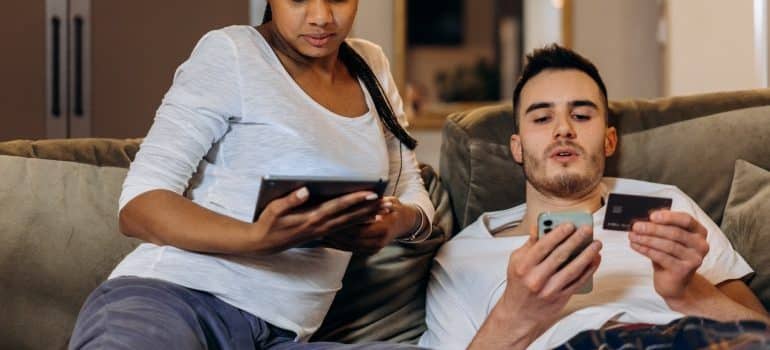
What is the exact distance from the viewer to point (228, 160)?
161cm

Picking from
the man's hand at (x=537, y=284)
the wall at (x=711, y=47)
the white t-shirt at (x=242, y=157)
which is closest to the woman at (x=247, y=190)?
the white t-shirt at (x=242, y=157)

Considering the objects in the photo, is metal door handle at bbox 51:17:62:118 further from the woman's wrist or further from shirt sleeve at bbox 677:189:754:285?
shirt sleeve at bbox 677:189:754:285

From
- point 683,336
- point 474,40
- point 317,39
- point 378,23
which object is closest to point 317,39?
point 317,39

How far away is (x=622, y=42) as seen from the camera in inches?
173

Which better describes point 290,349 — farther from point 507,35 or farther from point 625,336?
point 507,35

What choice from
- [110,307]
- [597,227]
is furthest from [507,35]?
[110,307]

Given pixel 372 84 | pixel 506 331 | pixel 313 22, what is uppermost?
pixel 313 22

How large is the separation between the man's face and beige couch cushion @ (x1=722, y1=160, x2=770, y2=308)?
0.32 meters

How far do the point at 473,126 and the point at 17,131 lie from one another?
2.31 m

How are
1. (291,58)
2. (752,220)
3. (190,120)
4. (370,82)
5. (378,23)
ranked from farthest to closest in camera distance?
(378,23) < (752,220) < (370,82) < (291,58) < (190,120)

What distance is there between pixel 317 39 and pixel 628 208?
588 mm

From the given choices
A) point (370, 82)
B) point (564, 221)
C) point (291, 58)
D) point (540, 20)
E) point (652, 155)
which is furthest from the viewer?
point (540, 20)

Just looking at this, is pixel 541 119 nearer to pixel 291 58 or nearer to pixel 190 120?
pixel 291 58

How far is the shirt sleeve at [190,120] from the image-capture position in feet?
4.98
